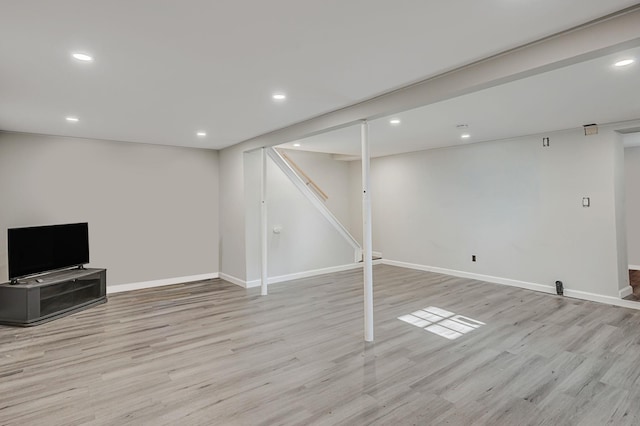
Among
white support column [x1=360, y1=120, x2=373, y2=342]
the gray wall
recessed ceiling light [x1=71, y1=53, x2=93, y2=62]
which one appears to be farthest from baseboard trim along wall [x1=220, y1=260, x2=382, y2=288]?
recessed ceiling light [x1=71, y1=53, x2=93, y2=62]

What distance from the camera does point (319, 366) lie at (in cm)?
302

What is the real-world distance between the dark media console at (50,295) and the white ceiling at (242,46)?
84.6 inches

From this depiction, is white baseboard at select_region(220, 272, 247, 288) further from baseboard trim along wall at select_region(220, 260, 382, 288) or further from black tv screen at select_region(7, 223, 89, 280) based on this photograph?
black tv screen at select_region(7, 223, 89, 280)

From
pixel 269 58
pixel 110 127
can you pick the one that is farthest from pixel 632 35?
pixel 110 127

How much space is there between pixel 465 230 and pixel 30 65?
649 centimetres

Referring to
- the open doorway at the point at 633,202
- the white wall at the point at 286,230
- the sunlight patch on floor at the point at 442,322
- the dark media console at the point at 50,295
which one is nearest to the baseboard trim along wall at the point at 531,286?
the white wall at the point at 286,230

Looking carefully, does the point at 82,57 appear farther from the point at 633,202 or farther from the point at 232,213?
the point at 633,202

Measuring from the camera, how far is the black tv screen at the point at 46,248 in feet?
14.0

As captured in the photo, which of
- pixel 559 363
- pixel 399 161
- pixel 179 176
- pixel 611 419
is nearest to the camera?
pixel 611 419

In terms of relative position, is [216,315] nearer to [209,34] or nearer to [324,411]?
→ [324,411]

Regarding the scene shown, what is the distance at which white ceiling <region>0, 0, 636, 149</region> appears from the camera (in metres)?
1.85

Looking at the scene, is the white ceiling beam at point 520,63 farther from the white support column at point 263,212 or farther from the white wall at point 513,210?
the white wall at point 513,210

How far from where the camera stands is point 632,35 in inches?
74.0

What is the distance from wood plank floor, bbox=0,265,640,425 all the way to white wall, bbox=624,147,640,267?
2998mm
